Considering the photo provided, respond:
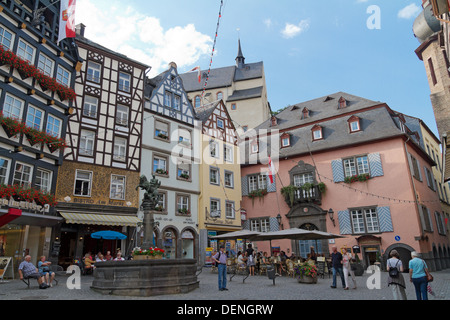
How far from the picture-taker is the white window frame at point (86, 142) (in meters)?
19.7

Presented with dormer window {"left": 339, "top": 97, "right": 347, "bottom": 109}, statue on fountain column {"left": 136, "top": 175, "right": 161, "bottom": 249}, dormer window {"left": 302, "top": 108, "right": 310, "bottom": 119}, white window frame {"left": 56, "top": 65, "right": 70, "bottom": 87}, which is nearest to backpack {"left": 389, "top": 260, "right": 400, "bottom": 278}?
statue on fountain column {"left": 136, "top": 175, "right": 161, "bottom": 249}

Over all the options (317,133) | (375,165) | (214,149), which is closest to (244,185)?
(214,149)

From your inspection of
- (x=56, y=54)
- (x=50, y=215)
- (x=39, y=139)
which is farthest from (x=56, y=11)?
(x=50, y=215)

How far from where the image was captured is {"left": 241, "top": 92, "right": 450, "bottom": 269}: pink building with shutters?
21.7 meters

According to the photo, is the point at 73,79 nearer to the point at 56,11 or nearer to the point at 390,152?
the point at 56,11

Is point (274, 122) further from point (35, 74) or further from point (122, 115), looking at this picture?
point (35, 74)

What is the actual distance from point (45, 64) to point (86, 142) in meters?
4.64

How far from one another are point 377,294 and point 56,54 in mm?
18861

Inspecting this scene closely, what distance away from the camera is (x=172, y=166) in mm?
23953

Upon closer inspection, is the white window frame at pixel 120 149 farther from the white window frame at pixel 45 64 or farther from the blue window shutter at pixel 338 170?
the blue window shutter at pixel 338 170

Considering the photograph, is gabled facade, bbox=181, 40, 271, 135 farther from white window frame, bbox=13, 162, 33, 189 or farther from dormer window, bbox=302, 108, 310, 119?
white window frame, bbox=13, 162, 33, 189

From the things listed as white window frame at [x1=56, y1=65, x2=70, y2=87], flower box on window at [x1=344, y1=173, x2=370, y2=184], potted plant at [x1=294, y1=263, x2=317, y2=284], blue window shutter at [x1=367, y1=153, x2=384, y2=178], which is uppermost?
white window frame at [x1=56, y1=65, x2=70, y2=87]

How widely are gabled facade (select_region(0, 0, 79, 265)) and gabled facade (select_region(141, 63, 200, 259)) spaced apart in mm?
5805

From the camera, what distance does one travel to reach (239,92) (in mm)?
48250
